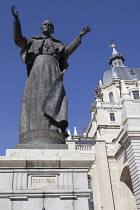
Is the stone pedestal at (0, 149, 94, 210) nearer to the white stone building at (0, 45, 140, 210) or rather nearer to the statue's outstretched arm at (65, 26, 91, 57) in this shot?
the white stone building at (0, 45, 140, 210)

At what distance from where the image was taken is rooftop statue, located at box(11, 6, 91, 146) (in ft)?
16.9

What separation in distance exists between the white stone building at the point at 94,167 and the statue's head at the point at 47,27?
10.0 feet

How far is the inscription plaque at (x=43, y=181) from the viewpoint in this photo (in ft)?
13.4

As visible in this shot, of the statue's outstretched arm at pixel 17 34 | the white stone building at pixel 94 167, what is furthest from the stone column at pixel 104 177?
the statue's outstretched arm at pixel 17 34

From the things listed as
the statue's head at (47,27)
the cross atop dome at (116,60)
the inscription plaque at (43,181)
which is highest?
the cross atop dome at (116,60)

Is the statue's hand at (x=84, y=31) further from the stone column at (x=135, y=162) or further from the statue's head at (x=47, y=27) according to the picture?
the stone column at (x=135, y=162)

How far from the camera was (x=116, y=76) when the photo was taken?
5631 cm

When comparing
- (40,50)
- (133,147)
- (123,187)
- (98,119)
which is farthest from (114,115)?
(40,50)

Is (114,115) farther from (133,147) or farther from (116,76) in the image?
(133,147)

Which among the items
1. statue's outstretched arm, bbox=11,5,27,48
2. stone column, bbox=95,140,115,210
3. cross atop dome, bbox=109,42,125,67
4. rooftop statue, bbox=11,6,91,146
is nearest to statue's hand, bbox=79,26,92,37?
rooftop statue, bbox=11,6,91,146

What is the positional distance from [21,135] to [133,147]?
705 inches

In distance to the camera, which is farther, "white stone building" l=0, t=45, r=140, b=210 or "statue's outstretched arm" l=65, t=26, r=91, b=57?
"statue's outstretched arm" l=65, t=26, r=91, b=57

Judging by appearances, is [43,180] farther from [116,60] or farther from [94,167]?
[116,60]

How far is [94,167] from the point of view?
2716 centimetres
